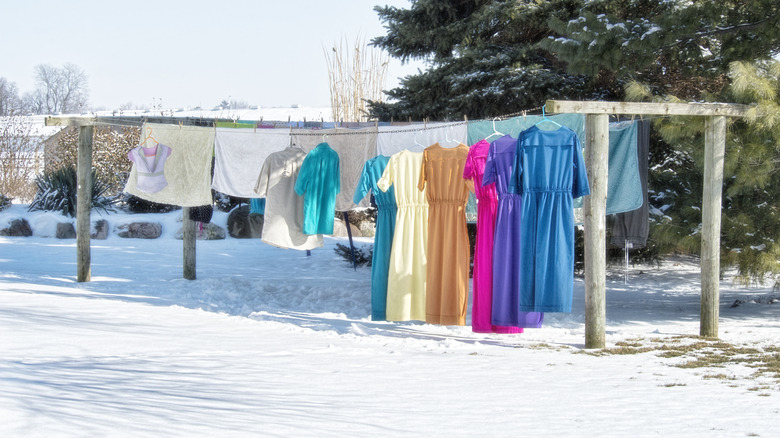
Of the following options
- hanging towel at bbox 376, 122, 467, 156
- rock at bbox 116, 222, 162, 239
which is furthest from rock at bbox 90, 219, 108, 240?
hanging towel at bbox 376, 122, 467, 156

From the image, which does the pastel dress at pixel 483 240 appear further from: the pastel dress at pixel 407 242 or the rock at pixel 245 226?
the rock at pixel 245 226

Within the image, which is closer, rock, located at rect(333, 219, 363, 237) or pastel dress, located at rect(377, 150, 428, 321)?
pastel dress, located at rect(377, 150, 428, 321)

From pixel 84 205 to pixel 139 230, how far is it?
180 inches

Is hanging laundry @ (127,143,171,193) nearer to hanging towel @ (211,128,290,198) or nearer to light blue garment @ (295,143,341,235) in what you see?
hanging towel @ (211,128,290,198)

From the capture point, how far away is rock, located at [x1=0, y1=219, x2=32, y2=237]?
14.3m

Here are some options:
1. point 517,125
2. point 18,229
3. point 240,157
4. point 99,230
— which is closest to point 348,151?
point 240,157

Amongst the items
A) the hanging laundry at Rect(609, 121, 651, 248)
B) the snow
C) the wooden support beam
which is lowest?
the snow

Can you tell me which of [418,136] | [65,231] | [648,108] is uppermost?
[648,108]

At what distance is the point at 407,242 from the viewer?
22.5 ft

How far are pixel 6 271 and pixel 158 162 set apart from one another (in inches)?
136

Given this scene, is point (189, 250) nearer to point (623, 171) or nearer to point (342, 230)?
point (342, 230)

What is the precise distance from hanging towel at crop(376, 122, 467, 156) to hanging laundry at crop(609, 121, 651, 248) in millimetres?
1455

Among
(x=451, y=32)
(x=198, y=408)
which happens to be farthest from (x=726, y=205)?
(x=198, y=408)

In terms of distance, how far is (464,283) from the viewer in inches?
263
